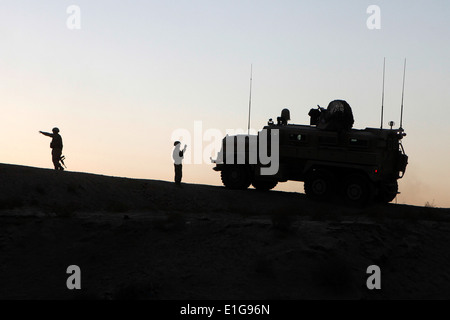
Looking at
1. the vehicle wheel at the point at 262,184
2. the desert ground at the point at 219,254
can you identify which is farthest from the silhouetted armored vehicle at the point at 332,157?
the desert ground at the point at 219,254

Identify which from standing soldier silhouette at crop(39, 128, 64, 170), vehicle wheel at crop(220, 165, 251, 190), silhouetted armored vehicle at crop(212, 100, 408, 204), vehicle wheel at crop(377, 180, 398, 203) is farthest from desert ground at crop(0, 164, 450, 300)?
standing soldier silhouette at crop(39, 128, 64, 170)

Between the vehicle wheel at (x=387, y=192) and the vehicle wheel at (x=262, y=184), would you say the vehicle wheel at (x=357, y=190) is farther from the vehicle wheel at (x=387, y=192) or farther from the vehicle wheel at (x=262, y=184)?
the vehicle wheel at (x=262, y=184)

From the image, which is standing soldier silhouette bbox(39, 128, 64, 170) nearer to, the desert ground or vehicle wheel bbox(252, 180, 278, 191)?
the desert ground

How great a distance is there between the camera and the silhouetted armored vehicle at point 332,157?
25734mm

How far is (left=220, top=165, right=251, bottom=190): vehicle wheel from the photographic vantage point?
28141 mm

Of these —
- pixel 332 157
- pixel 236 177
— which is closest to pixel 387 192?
pixel 332 157

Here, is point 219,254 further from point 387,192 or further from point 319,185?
point 387,192

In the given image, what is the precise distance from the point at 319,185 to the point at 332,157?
1139 mm

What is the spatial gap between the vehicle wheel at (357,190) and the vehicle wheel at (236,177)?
13.6 ft

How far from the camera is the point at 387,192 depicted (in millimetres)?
26500

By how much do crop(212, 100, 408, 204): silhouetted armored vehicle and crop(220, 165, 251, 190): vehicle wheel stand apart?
39mm
